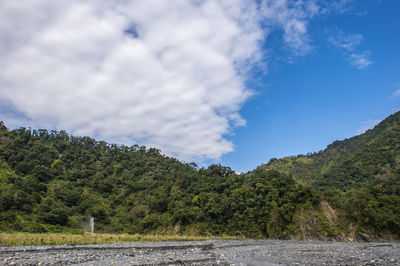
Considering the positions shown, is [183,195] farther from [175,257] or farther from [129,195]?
[175,257]

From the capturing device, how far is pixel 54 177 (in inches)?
2441

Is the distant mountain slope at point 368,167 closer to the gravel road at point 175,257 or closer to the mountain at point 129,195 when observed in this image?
the mountain at point 129,195

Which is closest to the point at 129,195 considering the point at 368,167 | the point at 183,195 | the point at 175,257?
the point at 183,195

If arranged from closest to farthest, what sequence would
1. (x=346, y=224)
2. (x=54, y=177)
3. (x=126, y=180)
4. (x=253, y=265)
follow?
(x=253, y=265)
(x=346, y=224)
(x=54, y=177)
(x=126, y=180)

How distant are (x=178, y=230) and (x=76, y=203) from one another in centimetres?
2432

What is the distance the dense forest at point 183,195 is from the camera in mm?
41500

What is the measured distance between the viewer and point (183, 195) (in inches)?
2319

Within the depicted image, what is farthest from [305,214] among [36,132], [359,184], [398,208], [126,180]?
[36,132]

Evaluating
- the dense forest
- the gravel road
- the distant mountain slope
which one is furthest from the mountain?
the gravel road

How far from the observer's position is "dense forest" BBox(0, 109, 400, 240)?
41500 millimetres

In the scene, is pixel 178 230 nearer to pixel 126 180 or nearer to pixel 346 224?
pixel 126 180

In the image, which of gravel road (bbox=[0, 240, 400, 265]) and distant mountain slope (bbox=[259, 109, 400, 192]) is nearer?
gravel road (bbox=[0, 240, 400, 265])

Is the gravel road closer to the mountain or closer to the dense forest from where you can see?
the dense forest

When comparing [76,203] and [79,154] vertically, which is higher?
[79,154]
